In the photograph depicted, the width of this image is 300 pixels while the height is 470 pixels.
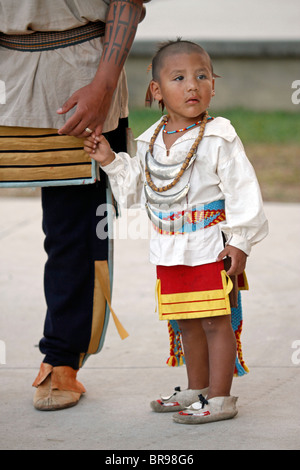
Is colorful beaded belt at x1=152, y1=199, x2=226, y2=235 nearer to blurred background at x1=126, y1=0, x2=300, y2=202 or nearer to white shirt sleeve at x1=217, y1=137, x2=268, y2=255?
white shirt sleeve at x1=217, y1=137, x2=268, y2=255

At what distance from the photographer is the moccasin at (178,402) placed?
2842mm

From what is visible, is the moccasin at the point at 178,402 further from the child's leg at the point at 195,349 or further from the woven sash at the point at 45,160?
the woven sash at the point at 45,160

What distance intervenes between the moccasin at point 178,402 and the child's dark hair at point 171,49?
1.08 metres

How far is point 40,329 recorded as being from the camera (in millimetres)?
3873

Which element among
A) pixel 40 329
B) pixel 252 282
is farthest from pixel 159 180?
pixel 252 282

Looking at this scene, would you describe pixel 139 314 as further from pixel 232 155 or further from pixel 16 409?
pixel 232 155

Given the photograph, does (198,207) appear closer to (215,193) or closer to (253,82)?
(215,193)

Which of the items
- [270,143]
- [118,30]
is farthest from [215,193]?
[270,143]

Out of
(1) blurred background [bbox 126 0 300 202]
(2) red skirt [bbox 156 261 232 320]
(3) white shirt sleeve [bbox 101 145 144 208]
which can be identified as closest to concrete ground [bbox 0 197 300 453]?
(2) red skirt [bbox 156 261 232 320]

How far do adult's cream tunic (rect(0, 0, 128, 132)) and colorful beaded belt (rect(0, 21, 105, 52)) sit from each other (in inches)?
0.7

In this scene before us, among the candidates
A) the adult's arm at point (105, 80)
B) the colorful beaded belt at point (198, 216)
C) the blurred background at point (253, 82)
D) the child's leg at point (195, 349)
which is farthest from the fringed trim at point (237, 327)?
the blurred background at point (253, 82)

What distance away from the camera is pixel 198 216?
2693 mm

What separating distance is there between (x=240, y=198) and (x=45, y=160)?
0.69 meters

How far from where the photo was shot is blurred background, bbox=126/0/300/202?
28.2ft
